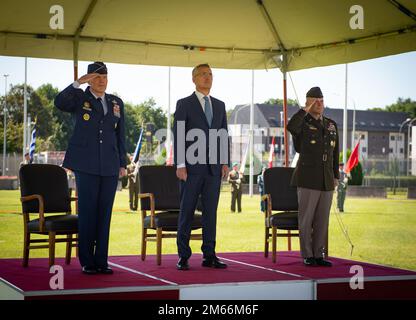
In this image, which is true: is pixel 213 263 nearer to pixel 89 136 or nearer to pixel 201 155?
pixel 201 155

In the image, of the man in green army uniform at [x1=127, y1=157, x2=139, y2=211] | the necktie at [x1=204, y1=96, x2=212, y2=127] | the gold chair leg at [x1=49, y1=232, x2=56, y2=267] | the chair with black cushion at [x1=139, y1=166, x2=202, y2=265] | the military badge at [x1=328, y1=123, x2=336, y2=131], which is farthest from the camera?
the man in green army uniform at [x1=127, y1=157, x2=139, y2=211]

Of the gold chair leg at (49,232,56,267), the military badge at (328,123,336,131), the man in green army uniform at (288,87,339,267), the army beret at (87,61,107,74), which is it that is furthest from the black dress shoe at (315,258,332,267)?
the army beret at (87,61,107,74)

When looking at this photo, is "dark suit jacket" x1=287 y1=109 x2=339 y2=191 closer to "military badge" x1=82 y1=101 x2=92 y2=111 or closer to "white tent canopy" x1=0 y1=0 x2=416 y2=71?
"white tent canopy" x1=0 y1=0 x2=416 y2=71

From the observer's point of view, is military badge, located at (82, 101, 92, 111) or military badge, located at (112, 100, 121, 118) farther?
military badge, located at (112, 100, 121, 118)

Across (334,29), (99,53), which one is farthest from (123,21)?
(334,29)

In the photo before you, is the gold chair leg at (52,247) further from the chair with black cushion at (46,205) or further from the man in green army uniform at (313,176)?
the man in green army uniform at (313,176)

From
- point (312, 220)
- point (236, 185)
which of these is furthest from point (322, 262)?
point (236, 185)

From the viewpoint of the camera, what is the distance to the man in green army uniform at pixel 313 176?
7.15 metres

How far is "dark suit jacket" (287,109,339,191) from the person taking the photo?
23.5ft

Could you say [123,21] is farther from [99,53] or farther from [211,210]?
[211,210]

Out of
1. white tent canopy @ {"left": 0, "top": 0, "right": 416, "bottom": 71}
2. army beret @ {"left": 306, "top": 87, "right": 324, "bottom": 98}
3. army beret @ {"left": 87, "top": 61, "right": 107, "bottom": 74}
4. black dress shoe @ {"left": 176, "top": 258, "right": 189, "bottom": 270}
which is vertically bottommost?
black dress shoe @ {"left": 176, "top": 258, "right": 189, "bottom": 270}

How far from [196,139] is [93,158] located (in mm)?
962

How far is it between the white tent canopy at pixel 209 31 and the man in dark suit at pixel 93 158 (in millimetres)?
2037

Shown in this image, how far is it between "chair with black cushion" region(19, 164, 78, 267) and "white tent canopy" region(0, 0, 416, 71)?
1.63 meters
